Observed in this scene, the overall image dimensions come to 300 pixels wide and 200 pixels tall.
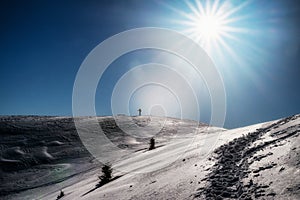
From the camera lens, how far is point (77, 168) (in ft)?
78.4

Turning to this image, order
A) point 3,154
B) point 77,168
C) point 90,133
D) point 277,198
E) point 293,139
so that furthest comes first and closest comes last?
1. point 90,133
2. point 3,154
3. point 77,168
4. point 293,139
5. point 277,198

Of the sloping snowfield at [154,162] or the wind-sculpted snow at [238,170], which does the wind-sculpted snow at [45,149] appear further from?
the wind-sculpted snow at [238,170]

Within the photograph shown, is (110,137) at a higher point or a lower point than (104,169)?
higher

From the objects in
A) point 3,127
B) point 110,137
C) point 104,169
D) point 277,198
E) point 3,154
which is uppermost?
point 3,127

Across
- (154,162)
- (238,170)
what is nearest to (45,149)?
(154,162)

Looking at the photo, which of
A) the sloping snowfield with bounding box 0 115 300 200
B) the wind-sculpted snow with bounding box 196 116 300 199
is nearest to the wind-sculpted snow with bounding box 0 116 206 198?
the sloping snowfield with bounding box 0 115 300 200

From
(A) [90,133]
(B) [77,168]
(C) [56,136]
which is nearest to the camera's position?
(B) [77,168]

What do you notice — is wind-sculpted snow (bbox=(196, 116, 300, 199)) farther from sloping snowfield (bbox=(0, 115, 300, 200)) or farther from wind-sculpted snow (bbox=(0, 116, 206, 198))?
wind-sculpted snow (bbox=(0, 116, 206, 198))

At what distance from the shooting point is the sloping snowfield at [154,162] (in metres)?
4.60

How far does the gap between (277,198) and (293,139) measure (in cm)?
269

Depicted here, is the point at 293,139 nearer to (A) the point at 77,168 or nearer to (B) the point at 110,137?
(A) the point at 77,168

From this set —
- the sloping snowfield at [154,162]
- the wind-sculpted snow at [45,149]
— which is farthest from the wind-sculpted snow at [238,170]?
the wind-sculpted snow at [45,149]

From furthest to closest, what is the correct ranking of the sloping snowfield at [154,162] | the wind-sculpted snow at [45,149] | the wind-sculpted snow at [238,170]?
1. the wind-sculpted snow at [45,149]
2. the sloping snowfield at [154,162]
3. the wind-sculpted snow at [238,170]

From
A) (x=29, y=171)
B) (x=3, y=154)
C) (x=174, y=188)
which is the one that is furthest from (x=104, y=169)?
(x=3, y=154)
